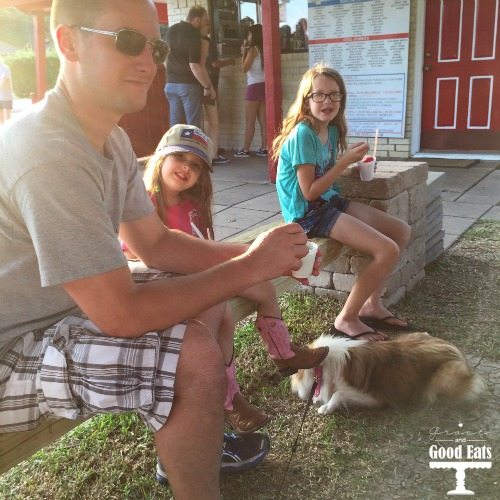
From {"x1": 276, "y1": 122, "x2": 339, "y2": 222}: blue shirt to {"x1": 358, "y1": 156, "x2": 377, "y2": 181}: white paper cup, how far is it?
17cm

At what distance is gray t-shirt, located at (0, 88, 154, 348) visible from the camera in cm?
144

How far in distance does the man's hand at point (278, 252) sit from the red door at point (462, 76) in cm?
726

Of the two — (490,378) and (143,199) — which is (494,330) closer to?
(490,378)

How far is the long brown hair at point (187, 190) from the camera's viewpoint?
2.78 meters

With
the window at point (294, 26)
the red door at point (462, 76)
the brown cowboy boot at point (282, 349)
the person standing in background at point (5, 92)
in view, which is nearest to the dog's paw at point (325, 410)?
the brown cowboy boot at point (282, 349)

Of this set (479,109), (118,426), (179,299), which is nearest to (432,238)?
(118,426)

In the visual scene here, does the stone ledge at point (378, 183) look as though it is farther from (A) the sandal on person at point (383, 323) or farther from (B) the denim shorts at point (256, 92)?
(B) the denim shorts at point (256, 92)

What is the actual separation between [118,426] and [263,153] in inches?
290

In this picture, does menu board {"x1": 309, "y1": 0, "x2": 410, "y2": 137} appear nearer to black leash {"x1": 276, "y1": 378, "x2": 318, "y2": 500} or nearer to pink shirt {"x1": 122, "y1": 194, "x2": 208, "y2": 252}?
pink shirt {"x1": 122, "y1": 194, "x2": 208, "y2": 252}

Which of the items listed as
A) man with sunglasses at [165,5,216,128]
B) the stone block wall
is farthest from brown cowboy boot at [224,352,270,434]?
man with sunglasses at [165,5,216,128]

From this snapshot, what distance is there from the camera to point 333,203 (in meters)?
3.47

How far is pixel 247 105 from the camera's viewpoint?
9.12 meters

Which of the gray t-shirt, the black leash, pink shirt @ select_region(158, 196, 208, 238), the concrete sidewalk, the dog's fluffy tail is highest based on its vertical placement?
the gray t-shirt

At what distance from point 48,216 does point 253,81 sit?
26.3ft
